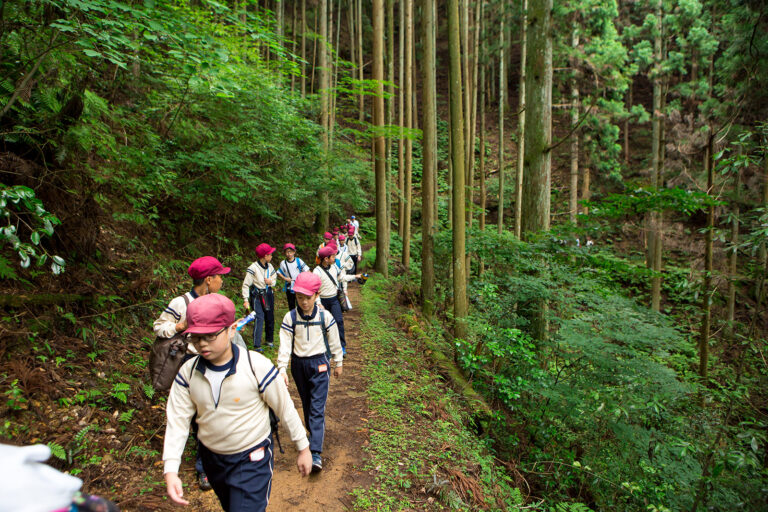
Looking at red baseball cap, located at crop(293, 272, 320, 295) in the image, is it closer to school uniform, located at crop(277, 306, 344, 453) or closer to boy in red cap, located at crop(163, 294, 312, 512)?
school uniform, located at crop(277, 306, 344, 453)

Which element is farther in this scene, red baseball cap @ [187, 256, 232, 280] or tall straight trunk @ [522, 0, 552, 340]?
tall straight trunk @ [522, 0, 552, 340]

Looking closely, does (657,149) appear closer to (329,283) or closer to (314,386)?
(329,283)

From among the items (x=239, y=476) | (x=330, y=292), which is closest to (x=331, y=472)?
(x=239, y=476)

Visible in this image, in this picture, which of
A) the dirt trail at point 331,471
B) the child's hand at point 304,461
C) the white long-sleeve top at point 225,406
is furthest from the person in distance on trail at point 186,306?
the child's hand at point 304,461

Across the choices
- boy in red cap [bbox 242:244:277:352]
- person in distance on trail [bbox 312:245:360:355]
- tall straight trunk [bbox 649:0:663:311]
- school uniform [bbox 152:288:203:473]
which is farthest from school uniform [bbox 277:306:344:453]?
tall straight trunk [bbox 649:0:663:311]

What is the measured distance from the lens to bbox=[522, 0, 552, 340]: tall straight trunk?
5.99 metres

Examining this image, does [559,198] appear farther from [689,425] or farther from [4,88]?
[4,88]

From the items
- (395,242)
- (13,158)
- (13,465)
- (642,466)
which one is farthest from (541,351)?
(395,242)

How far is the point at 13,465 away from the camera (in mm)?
987

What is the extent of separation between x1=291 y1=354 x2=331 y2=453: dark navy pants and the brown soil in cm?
33

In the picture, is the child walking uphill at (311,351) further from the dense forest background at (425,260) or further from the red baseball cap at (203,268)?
the dense forest background at (425,260)

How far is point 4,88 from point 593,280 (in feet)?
27.3

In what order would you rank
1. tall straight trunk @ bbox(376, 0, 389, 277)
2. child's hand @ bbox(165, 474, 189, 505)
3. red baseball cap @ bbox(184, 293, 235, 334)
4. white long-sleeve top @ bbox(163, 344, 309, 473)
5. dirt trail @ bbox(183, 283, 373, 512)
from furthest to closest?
tall straight trunk @ bbox(376, 0, 389, 277) → dirt trail @ bbox(183, 283, 373, 512) → white long-sleeve top @ bbox(163, 344, 309, 473) → red baseball cap @ bbox(184, 293, 235, 334) → child's hand @ bbox(165, 474, 189, 505)

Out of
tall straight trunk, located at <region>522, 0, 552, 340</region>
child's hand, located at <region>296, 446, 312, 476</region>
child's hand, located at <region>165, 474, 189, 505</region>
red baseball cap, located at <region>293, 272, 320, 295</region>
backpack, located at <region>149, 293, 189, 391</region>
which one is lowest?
child's hand, located at <region>296, 446, 312, 476</region>
